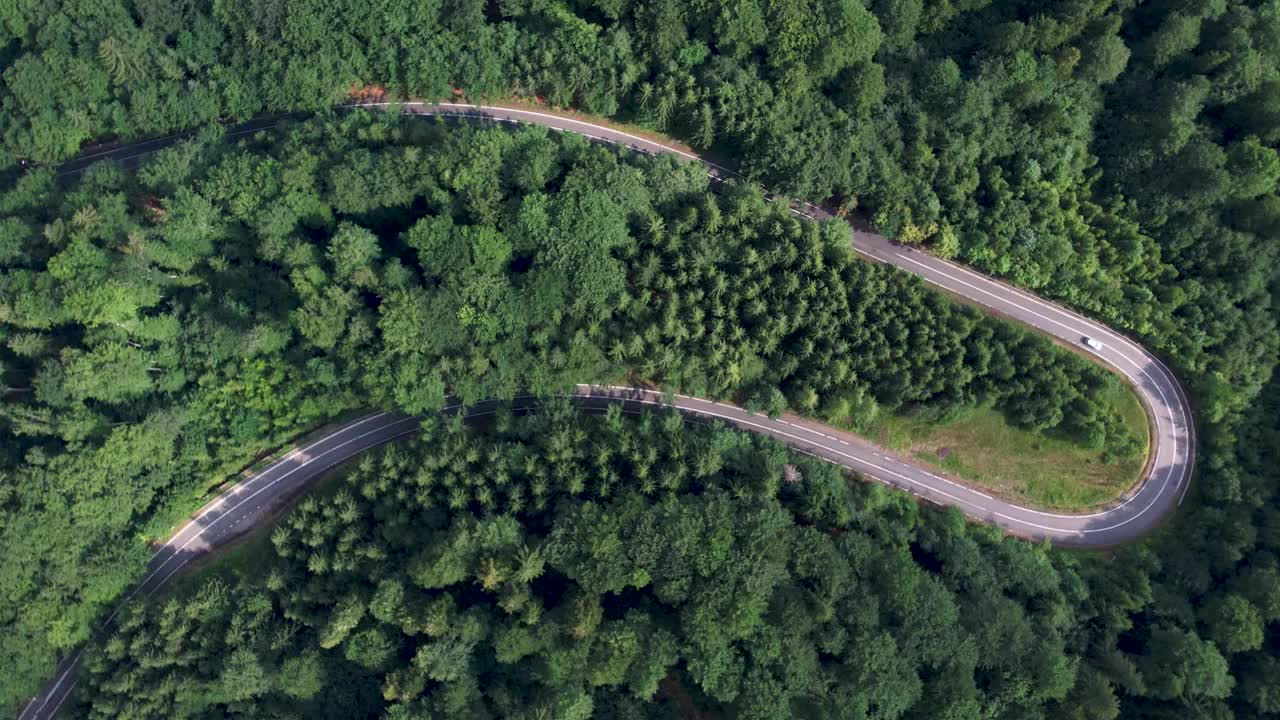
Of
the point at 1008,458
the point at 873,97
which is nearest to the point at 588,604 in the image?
the point at 1008,458

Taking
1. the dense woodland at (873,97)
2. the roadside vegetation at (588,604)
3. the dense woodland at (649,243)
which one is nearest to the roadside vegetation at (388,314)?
the dense woodland at (649,243)

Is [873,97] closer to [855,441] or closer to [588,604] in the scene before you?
[855,441]

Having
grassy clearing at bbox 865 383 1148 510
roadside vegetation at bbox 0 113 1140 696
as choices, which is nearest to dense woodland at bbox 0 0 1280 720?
roadside vegetation at bbox 0 113 1140 696

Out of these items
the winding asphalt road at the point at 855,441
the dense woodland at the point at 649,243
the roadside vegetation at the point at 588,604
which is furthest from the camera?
the winding asphalt road at the point at 855,441

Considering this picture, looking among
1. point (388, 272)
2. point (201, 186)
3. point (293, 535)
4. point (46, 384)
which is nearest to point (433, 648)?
point (293, 535)

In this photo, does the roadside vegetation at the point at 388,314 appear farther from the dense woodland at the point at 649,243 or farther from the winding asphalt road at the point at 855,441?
the winding asphalt road at the point at 855,441
